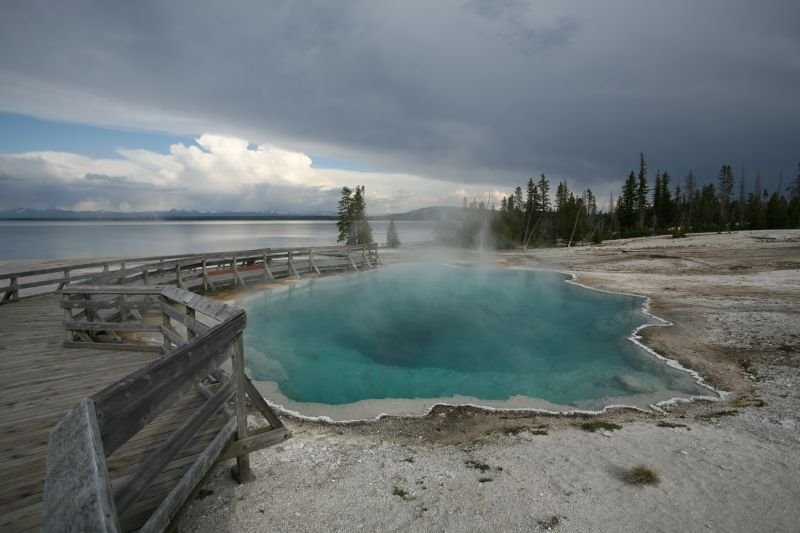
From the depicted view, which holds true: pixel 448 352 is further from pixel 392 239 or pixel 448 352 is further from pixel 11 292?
pixel 392 239

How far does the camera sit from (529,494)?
487 centimetres

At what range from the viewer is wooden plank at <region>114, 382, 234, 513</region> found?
239 cm

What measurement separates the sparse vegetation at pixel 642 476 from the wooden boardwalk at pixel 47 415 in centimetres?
541

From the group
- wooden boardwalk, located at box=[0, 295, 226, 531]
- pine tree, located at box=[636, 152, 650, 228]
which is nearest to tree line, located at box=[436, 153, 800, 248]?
pine tree, located at box=[636, 152, 650, 228]

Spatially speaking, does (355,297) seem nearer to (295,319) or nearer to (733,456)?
(295,319)

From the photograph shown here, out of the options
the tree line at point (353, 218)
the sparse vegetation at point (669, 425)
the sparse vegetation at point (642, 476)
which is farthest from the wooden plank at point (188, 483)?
the tree line at point (353, 218)

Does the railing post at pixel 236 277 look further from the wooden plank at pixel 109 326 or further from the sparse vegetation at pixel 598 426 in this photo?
the sparse vegetation at pixel 598 426

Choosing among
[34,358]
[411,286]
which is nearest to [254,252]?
[411,286]

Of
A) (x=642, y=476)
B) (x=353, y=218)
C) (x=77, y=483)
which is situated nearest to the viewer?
(x=77, y=483)

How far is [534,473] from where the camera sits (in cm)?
536

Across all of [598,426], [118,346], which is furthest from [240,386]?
[598,426]

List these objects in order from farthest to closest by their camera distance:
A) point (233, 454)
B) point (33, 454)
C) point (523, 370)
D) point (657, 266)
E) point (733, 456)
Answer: point (657, 266) < point (523, 370) < point (733, 456) < point (233, 454) < point (33, 454)

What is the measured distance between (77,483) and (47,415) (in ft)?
14.8

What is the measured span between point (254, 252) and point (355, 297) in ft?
21.5
